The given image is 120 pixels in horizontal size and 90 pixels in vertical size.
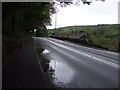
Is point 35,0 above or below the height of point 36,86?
above

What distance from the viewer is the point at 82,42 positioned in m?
42.0

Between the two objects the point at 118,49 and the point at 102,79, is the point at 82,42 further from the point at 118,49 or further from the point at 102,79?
the point at 102,79

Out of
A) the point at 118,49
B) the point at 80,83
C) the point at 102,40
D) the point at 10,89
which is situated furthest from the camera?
the point at 102,40

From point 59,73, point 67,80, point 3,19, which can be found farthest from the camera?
point 3,19

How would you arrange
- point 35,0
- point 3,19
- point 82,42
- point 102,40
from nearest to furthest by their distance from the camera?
1. point 3,19
2. point 35,0
3. point 82,42
4. point 102,40

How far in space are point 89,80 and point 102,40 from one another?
6055 centimetres

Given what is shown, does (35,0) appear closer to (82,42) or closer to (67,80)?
(67,80)

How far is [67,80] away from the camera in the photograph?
971cm

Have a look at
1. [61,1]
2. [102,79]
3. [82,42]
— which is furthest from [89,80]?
[82,42]

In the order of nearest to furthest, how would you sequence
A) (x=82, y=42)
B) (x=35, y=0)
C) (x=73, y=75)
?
1. (x=73, y=75)
2. (x=35, y=0)
3. (x=82, y=42)

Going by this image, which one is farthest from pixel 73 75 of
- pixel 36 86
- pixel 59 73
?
pixel 36 86

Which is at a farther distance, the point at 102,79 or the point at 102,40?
the point at 102,40

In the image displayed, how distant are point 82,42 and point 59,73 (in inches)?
1213

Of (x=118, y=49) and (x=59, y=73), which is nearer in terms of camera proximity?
(x=59, y=73)
